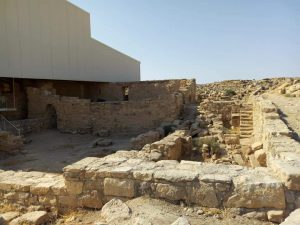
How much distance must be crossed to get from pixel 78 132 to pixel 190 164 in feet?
39.0

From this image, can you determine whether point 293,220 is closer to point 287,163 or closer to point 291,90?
point 287,163

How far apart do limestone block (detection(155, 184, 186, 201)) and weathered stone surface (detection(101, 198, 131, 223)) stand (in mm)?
509

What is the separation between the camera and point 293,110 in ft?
39.4

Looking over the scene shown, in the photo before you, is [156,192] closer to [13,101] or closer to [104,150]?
[104,150]

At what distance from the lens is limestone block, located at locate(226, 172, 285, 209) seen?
3.66 metres

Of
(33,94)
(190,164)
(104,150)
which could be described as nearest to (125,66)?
(33,94)

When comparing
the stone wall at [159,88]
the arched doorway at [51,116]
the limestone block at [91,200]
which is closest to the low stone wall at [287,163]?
the limestone block at [91,200]

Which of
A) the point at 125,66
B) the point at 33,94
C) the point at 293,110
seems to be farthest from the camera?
the point at 125,66

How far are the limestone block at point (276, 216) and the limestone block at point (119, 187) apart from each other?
1901 millimetres

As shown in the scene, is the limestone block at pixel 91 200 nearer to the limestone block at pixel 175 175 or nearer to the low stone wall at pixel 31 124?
the limestone block at pixel 175 175

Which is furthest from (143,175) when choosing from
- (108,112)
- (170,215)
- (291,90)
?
(291,90)

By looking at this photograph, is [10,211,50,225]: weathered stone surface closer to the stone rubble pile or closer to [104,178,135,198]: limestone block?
[104,178,135,198]: limestone block

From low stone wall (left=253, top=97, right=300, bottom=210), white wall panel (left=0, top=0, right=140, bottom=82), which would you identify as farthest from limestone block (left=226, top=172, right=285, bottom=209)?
white wall panel (left=0, top=0, right=140, bottom=82)

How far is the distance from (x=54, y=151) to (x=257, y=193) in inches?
405
